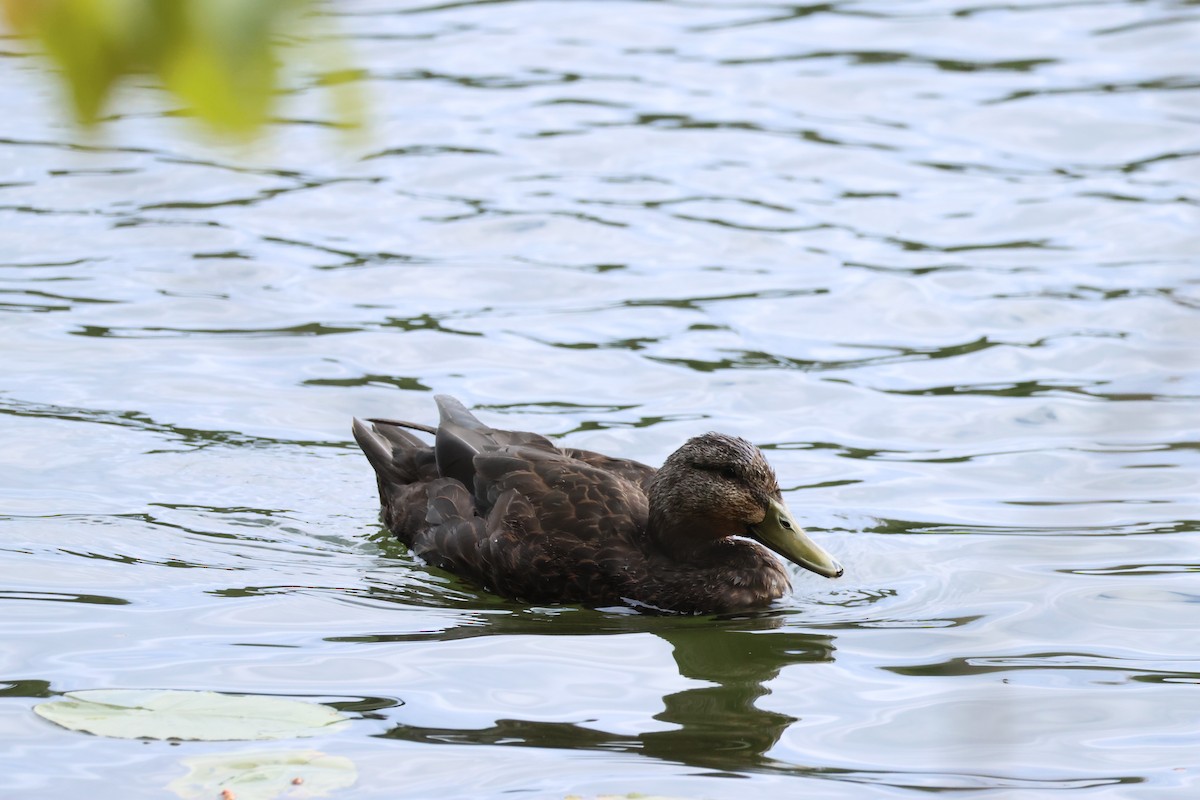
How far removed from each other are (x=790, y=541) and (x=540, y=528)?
1055 millimetres

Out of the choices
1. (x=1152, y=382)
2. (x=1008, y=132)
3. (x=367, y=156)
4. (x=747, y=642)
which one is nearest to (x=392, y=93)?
(x=367, y=156)

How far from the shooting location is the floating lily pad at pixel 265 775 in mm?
5090

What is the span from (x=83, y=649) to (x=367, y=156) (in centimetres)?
809

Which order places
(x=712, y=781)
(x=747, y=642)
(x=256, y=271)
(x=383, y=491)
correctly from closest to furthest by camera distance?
1. (x=712, y=781)
2. (x=747, y=642)
3. (x=383, y=491)
4. (x=256, y=271)

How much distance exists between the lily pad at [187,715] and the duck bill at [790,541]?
216 cm

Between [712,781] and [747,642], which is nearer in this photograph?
[712,781]

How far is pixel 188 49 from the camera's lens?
2.02 meters

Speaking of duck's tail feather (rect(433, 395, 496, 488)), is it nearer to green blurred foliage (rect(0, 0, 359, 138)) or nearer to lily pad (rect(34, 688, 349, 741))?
lily pad (rect(34, 688, 349, 741))

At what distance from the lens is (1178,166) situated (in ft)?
46.0

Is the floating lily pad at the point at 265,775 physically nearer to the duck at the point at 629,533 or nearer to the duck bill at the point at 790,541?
the duck at the point at 629,533

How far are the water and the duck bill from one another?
0.23m

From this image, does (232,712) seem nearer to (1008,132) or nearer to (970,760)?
(970,760)

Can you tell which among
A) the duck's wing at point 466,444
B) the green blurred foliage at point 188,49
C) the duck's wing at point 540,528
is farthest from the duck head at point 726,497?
the green blurred foliage at point 188,49

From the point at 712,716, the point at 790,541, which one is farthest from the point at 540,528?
the point at 712,716
